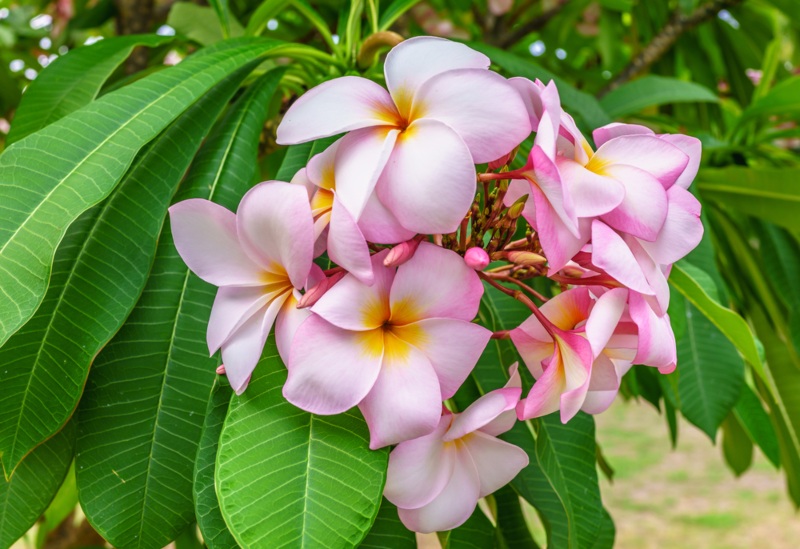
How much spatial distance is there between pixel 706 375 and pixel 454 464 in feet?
1.79

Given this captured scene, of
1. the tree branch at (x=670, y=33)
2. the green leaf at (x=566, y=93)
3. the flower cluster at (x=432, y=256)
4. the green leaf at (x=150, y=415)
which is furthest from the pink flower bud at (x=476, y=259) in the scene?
the tree branch at (x=670, y=33)

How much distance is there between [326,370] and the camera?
402mm

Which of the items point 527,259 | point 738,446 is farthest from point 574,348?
point 738,446

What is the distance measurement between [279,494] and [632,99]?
2.94 ft

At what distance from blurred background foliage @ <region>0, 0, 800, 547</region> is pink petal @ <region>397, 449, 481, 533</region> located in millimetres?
258

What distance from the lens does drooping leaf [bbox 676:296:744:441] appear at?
2.92 ft

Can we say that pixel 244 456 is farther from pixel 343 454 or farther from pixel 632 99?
pixel 632 99

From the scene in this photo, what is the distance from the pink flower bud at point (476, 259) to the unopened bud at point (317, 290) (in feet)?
0.24

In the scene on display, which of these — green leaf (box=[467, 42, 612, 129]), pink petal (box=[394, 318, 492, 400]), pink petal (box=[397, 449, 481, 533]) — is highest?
pink petal (box=[394, 318, 492, 400])

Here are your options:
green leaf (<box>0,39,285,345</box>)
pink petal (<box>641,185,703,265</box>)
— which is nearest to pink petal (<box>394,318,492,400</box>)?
pink petal (<box>641,185,703,265</box>)

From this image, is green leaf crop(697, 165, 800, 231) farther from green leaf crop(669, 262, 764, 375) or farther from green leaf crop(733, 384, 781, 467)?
green leaf crop(669, 262, 764, 375)

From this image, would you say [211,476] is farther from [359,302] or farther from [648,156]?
[648,156]

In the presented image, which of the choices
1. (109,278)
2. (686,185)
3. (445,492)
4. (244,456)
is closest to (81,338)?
(109,278)

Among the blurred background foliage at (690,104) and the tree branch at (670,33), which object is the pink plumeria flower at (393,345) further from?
the tree branch at (670,33)
